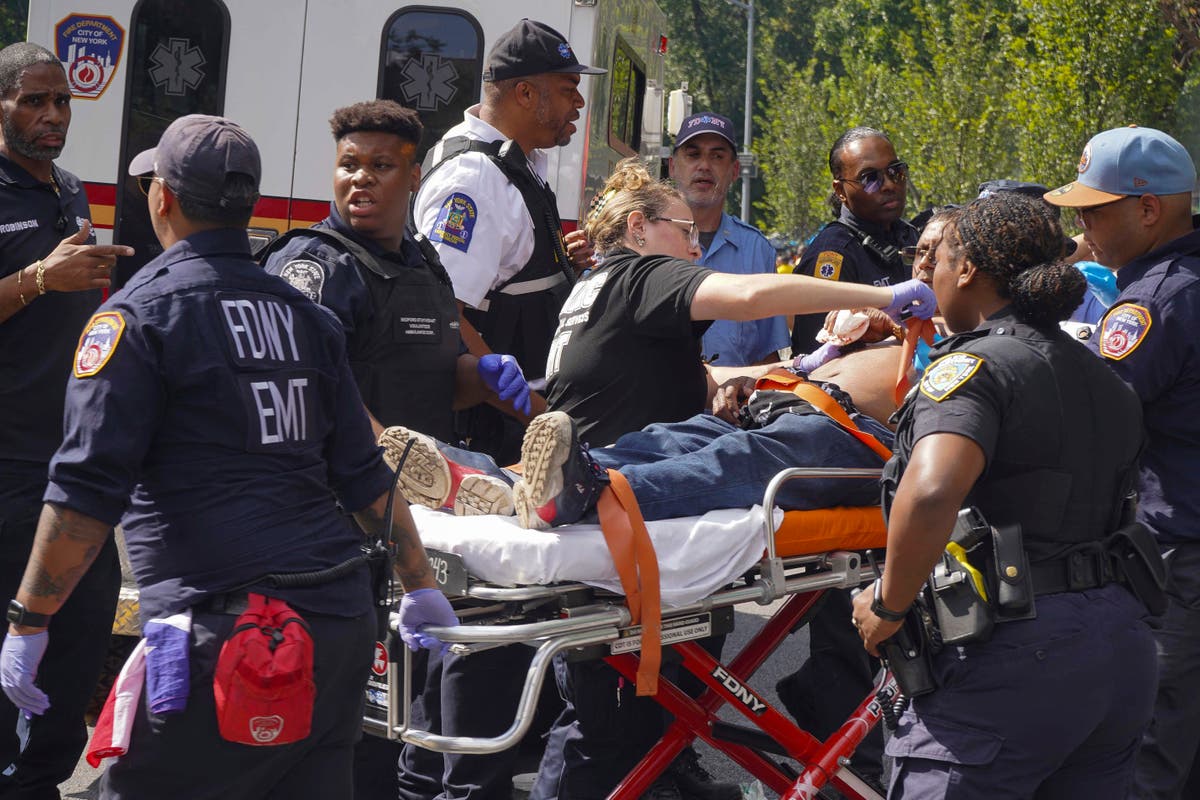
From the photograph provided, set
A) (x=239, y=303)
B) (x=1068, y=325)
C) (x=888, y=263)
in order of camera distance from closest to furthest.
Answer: (x=239, y=303)
(x=1068, y=325)
(x=888, y=263)

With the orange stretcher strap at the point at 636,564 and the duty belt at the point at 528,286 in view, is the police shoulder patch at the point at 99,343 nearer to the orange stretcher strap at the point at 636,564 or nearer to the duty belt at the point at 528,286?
the orange stretcher strap at the point at 636,564

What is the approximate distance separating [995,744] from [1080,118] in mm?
12686

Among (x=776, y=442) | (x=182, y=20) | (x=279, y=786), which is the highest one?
(x=182, y=20)

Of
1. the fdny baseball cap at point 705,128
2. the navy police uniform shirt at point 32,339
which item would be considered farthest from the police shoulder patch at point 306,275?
the fdny baseball cap at point 705,128

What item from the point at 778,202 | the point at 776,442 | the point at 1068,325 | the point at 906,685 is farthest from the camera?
the point at 778,202

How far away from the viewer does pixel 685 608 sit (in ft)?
11.0

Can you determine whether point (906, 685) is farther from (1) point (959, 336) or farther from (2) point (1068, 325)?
(2) point (1068, 325)

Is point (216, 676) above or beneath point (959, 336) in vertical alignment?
beneath

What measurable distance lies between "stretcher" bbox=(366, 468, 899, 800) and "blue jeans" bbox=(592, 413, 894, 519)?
0.06 m

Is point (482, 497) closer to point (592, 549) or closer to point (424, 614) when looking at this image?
point (592, 549)

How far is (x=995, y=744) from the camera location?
262cm

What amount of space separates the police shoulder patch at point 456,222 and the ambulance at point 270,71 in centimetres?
193

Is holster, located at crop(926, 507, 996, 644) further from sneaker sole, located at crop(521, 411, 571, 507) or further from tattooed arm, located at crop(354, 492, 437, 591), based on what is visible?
tattooed arm, located at crop(354, 492, 437, 591)

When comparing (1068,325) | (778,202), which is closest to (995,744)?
(1068,325)
